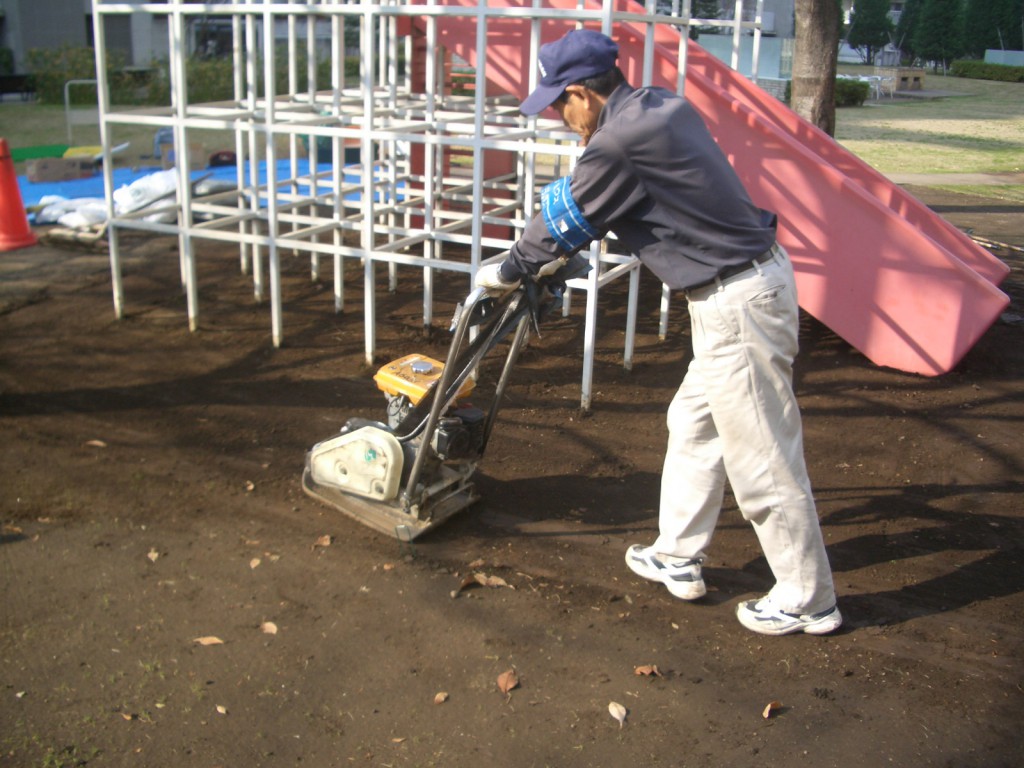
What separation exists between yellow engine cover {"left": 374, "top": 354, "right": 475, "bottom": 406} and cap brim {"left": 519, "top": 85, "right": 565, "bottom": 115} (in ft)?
4.16

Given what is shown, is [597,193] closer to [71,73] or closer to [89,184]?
[89,184]

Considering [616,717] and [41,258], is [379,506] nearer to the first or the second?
[616,717]

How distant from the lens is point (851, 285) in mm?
6523

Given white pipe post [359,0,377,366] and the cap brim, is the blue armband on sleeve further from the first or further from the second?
white pipe post [359,0,377,366]

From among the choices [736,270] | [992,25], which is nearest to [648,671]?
[736,270]

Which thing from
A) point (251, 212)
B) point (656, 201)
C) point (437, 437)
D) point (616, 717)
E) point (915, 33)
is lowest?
point (616, 717)

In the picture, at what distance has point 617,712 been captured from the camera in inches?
129

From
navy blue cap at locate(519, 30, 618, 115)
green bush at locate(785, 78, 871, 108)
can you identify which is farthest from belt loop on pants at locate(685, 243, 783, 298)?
green bush at locate(785, 78, 871, 108)

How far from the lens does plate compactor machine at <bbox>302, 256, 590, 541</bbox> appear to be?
3.96 meters

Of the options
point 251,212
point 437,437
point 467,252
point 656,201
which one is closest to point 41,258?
point 251,212

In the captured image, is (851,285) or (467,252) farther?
(467,252)

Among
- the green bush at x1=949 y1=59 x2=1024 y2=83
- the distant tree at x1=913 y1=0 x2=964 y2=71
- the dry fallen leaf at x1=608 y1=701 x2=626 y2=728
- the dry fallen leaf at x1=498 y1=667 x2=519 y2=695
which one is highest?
the distant tree at x1=913 y1=0 x2=964 y2=71

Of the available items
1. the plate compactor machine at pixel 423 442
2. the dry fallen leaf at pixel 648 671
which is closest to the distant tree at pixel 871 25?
the plate compactor machine at pixel 423 442

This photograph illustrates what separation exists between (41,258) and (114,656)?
252 inches
